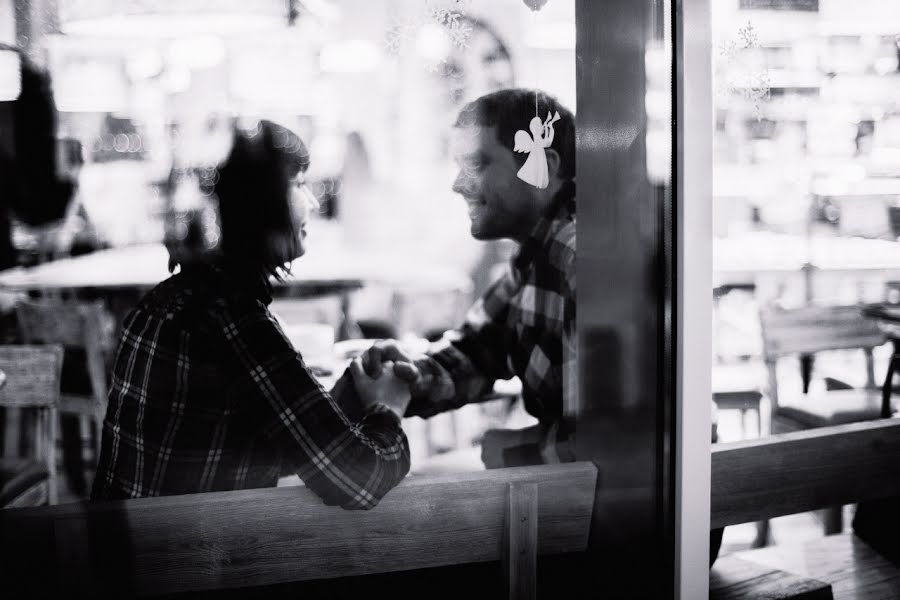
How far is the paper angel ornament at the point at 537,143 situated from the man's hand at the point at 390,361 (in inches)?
22.7

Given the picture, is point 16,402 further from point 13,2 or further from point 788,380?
point 788,380

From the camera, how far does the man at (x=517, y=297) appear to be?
1919 mm

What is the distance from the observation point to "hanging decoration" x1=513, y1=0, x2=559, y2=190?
1781 millimetres

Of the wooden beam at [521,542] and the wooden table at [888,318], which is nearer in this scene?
the wooden beam at [521,542]

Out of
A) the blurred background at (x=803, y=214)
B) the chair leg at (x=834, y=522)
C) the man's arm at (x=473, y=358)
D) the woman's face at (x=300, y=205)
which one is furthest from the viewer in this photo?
the chair leg at (x=834, y=522)

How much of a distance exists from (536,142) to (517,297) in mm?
640

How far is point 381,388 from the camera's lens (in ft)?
6.56

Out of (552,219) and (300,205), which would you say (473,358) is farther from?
(300,205)

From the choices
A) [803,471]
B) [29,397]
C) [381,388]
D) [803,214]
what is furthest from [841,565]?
[803,214]

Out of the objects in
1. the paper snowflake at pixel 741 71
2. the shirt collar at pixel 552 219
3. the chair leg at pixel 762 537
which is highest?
the paper snowflake at pixel 741 71

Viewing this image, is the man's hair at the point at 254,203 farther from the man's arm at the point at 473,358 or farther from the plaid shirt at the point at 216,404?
the man's arm at the point at 473,358

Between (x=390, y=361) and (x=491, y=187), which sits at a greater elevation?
(x=491, y=187)

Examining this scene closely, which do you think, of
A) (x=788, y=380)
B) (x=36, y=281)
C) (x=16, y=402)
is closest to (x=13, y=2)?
(x=16, y=402)

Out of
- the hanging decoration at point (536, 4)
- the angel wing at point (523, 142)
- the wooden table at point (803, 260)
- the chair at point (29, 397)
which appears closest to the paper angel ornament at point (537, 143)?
the angel wing at point (523, 142)
